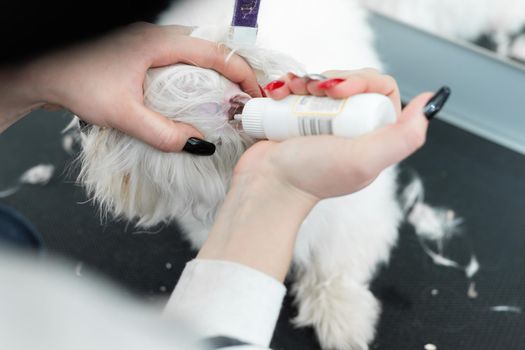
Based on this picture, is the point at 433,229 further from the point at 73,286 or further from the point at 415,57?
the point at 73,286

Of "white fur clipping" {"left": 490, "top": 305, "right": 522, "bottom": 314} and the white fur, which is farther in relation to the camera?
"white fur clipping" {"left": 490, "top": 305, "right": 522, "bottom": 314}

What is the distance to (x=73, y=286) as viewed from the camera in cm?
28

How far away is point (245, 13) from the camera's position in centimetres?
72

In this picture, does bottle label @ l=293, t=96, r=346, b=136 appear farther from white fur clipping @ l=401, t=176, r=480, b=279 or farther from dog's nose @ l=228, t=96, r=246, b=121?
white fur clipping @ l=401, t=176, r=480, b=279

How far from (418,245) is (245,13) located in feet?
2.65

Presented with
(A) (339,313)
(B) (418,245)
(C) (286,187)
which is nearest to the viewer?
(C) (286,187)

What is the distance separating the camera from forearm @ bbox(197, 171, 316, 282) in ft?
1.86

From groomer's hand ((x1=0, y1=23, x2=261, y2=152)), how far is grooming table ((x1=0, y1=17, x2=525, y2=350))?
52 centimetres

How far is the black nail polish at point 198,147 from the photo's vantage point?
71cm

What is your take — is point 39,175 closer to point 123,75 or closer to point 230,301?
point 123,75

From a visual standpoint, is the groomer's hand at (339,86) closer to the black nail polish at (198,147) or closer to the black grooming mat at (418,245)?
the black nail polish at (198,147)

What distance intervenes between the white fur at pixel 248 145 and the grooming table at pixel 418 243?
0.26 ft

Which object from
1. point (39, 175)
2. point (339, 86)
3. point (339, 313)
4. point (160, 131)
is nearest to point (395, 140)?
point (339, 86)

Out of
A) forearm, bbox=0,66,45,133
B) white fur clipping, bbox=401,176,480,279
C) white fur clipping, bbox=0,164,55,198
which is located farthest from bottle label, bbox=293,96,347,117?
white fur clipping, bbox=0,164,55,198
